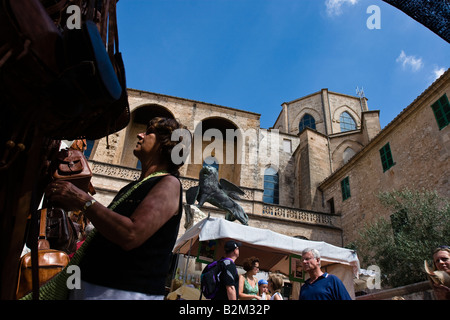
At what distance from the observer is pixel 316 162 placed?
22062mm

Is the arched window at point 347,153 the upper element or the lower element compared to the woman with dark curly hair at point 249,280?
upper

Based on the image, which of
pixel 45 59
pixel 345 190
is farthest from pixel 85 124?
pixel 345 190

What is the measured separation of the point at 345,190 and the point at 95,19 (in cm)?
1811

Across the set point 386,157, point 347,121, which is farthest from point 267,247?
point 347,121

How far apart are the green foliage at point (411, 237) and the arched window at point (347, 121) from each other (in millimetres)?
21678

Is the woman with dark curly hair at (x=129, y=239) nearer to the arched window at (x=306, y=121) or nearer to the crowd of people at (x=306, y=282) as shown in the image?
the crowd of people at (x=306, y=282)

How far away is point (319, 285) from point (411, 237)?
29.7 feet

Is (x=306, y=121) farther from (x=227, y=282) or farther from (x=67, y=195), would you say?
(x=67, y=195)

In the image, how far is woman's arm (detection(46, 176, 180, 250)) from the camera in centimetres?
105

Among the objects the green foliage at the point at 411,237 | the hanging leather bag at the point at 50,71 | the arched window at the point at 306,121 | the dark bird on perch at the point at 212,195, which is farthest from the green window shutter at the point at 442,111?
the arched window at the point at 306,121

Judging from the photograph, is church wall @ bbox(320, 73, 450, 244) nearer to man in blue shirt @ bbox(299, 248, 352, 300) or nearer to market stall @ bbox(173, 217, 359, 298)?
market stall @ bbox(173, 217, 359, 298)

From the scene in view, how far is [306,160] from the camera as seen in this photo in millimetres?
22125

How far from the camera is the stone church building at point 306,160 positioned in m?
12.8
